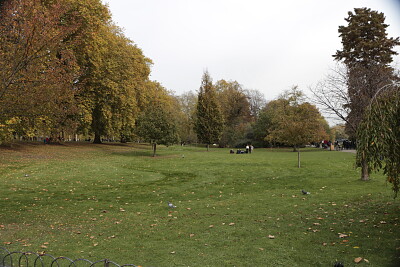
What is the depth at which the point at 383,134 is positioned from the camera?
5699 millimetres

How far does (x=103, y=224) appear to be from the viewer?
8.56 meters

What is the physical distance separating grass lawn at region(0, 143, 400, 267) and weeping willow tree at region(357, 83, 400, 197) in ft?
5.80

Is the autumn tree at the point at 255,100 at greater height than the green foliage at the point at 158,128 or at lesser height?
greater

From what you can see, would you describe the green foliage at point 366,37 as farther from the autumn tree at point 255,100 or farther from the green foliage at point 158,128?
the autumn tree at point 255,100

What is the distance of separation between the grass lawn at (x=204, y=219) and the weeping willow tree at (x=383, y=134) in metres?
1.77

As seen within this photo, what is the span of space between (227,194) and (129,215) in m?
4.92

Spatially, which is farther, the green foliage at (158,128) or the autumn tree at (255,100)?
the autumn tree at (255,100)

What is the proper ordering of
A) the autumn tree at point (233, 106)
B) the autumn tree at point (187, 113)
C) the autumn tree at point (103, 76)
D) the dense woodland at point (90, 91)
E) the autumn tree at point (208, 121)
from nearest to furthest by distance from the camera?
1. the dense woodland at point (90, 91)
2. the autumn tree at point (103, 76)
3. the autumn tree at point (208, 121)
4. the autumn tree at point (233, 106)
5. the autumn tree at point (187, 113)

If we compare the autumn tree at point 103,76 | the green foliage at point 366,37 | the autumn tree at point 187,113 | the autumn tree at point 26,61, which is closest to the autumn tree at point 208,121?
the autumn tree at point 103,76

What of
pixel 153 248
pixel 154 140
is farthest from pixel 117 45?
pixel 153 248

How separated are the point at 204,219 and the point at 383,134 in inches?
214

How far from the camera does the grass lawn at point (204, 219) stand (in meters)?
5.94

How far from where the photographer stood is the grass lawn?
19.5 feet

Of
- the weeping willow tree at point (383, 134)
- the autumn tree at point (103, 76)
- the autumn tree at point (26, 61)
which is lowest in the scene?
the weeping willow tree at point (383, 134)
